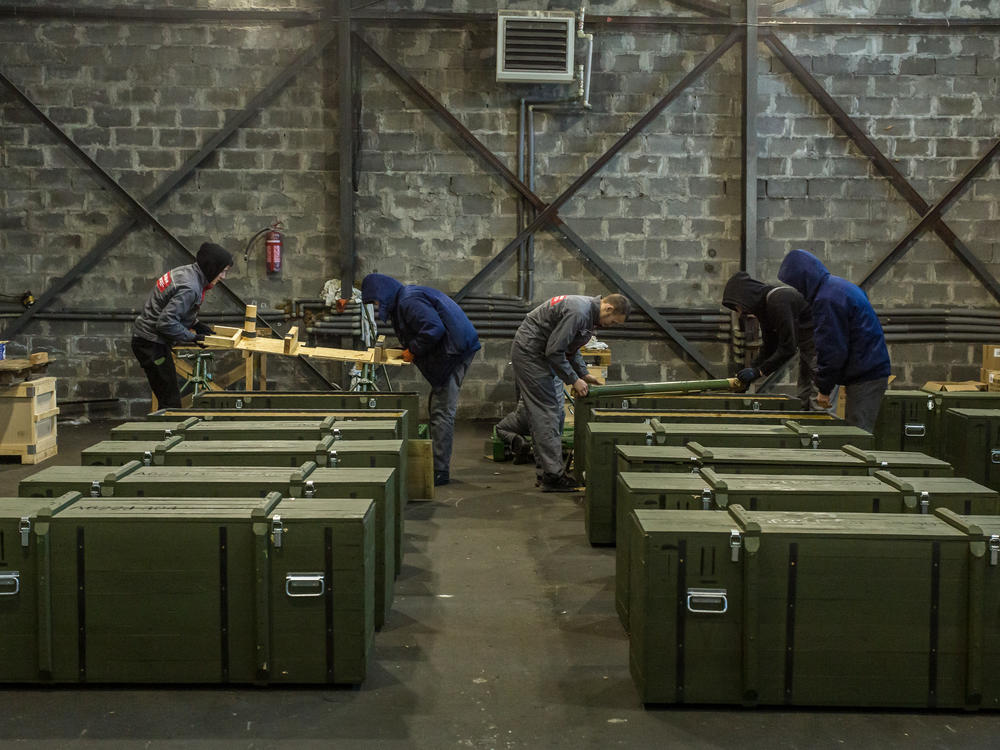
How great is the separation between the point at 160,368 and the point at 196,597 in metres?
5.03

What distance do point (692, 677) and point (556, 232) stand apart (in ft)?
26.6

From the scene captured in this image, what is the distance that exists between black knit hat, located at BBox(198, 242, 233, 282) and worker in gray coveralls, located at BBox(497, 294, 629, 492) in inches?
101

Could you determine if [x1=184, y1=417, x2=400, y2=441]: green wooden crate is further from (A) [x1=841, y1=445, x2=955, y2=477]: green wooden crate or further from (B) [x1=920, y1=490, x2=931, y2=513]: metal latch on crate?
(B) [x1=920, y1=490, x2=931, y2=513]: metal latch on crate

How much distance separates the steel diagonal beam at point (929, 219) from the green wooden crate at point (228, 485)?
8230mm

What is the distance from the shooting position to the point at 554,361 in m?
7.67

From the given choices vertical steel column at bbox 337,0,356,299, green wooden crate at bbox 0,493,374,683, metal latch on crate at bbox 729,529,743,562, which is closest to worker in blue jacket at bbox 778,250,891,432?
metal latch on crate at bbox 729,529,743,562

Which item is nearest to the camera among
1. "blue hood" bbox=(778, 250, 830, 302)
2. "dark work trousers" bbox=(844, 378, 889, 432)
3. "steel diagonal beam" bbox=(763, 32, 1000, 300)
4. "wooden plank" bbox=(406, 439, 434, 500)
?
"dark work trousers" bbox=(844, 378, 889, 432)

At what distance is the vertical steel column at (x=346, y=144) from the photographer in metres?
11.2

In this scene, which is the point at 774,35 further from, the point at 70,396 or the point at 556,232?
the point at 70,396

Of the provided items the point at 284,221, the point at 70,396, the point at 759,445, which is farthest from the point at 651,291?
the point at 70,396

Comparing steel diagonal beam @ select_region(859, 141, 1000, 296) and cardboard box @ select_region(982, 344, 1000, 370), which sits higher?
steel diagonal beam @ select_region(859, 141, 1000, 296)

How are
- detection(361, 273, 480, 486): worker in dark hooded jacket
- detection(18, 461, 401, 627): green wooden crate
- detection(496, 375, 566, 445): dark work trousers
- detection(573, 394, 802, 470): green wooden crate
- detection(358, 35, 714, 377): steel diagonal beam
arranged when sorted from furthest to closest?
detection(358, 35, 714, 377): steel diagonal beam → detection(496, 375, 566, 445): dark work trousers → detection(361, 273, 480, 486): worker in dark hooded jacket → detection(573, 394, 802, 470): green wooden crate → detection(18, 461, 401, 627): green wooden crate

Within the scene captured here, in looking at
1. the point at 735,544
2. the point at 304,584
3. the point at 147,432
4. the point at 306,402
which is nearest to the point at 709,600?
the point at 735,544

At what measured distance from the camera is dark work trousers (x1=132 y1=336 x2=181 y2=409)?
8.69 metres
